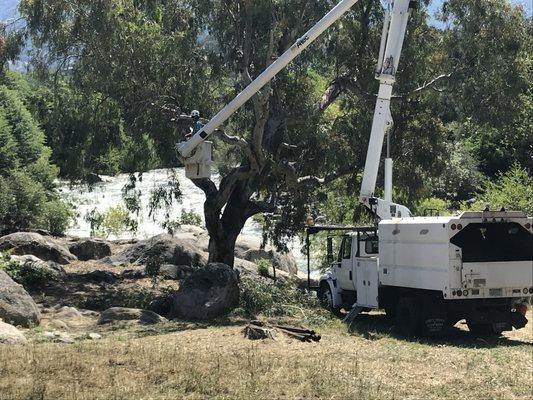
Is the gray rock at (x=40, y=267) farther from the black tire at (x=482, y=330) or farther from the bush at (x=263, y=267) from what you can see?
the black tire at (x=482, y=330)

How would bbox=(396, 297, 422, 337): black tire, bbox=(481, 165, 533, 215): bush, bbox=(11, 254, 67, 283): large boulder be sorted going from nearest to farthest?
bbox=(396, 297, 422, 337): black tire
bbox=(11, 254, 67, 283): large boulder
bbox=(481, 165, 533, 215): bush

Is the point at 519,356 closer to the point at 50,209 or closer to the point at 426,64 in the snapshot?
the point at 426,64

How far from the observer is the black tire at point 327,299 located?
19.9 m

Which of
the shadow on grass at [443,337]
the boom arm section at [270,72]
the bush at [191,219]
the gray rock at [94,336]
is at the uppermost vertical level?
the boom arm section at [270,72]

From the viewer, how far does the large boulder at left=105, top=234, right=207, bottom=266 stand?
26.6m

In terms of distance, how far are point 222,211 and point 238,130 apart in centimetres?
267

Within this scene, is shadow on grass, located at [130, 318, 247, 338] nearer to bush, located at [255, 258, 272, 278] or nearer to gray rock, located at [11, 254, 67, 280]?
gray rock, located at [11, 254, 67, 280]

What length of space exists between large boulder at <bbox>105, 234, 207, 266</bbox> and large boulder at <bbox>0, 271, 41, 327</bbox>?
33.1 feet

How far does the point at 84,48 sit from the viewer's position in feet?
65.7

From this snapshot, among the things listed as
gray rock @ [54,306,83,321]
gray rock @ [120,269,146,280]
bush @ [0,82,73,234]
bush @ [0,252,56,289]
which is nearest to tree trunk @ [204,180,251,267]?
gray rock @ [120,269,146,280]

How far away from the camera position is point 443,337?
16.2 meters

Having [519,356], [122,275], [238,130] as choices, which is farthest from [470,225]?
[122,275]

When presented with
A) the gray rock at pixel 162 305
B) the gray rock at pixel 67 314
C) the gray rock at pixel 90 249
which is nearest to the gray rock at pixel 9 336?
the gray rock at pixel 67 314

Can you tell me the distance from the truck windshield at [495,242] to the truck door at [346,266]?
4479mm
